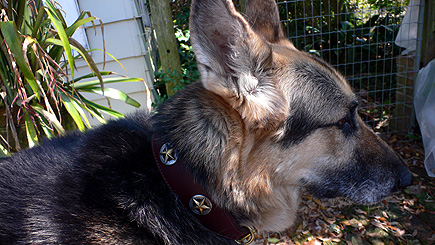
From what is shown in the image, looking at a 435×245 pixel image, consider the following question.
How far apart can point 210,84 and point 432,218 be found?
3.42 metres

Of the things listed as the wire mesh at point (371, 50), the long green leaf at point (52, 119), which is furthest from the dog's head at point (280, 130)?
the wire mesh at point (371, 50)

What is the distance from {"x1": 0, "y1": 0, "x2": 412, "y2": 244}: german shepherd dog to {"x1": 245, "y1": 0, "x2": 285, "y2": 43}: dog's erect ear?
0.40 meters

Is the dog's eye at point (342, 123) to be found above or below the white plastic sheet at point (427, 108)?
above

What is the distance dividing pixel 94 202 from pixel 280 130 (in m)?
1.02

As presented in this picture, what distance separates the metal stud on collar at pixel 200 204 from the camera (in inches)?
60.7

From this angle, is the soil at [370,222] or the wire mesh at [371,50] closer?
the soil at [370,222]

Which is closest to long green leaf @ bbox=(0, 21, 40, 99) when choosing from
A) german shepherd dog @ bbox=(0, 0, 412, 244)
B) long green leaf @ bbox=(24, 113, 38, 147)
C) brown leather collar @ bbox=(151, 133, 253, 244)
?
long green leaf @ bbox=(24, 113, 38, 147)

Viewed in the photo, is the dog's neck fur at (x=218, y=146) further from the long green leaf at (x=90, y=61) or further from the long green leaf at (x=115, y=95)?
the long green leaf at (x=115, y=95)

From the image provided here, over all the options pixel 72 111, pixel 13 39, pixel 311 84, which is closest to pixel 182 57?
pixel 72 111

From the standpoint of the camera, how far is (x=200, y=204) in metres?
1.55

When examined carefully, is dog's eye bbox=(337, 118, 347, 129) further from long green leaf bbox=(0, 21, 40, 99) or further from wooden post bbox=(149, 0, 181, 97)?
wooden post bbox=(149, 0, 181, 97)

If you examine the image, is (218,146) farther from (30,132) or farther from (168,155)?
(30,132)

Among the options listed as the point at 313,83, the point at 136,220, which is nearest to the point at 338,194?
the point at 313,83

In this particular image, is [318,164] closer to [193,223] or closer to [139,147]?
[193,223]
